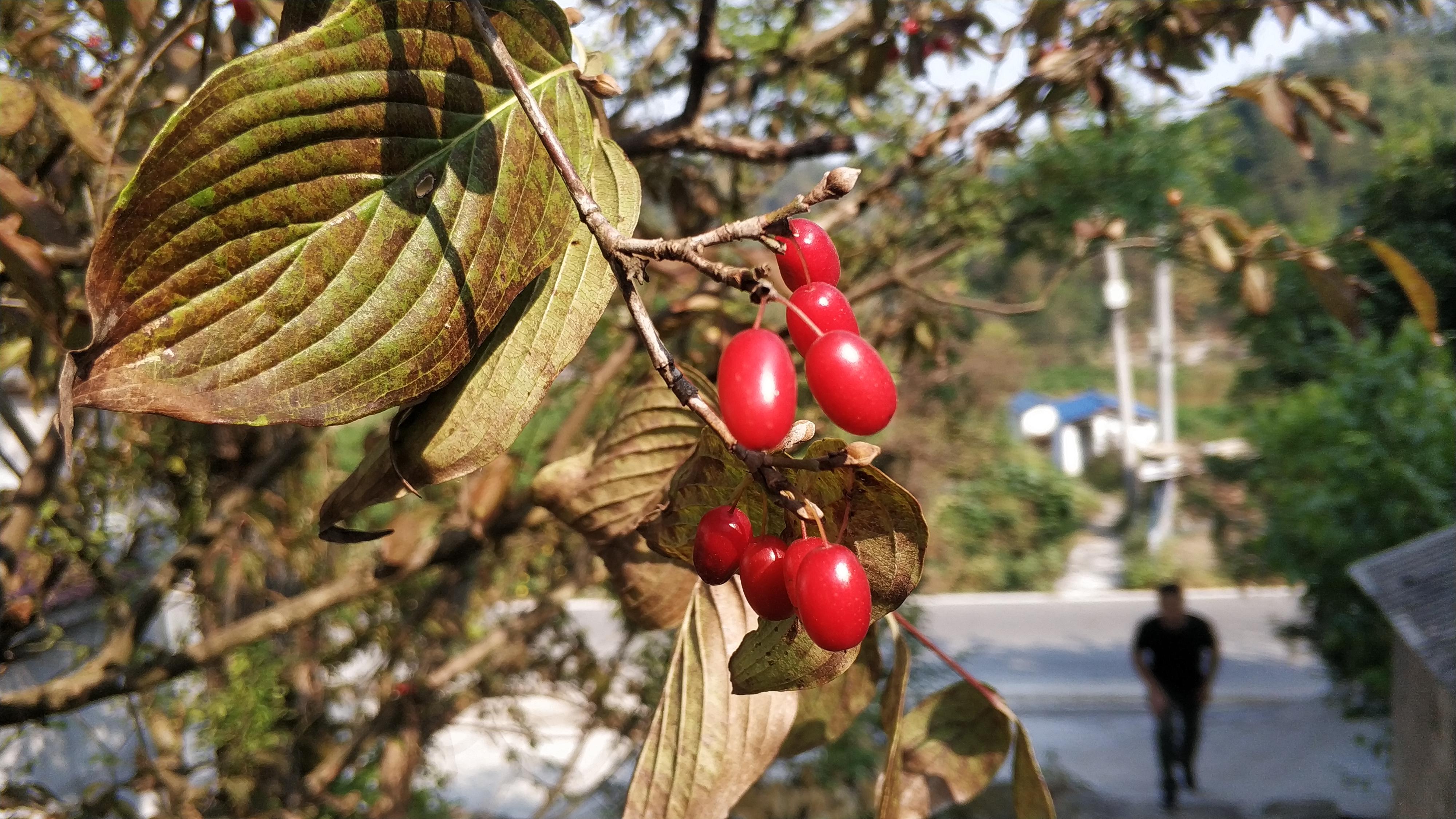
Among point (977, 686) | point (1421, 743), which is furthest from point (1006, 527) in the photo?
point (977, 686)

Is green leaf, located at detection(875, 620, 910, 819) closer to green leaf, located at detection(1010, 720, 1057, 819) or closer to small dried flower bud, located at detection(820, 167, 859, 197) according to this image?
green leaf, located at detection(1010, 720, 1057, 819)

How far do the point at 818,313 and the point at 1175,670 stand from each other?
13.4ft

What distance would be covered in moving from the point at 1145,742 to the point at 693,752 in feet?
17.8

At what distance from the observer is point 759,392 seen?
1.05 feet

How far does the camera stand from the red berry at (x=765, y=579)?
382 millimetres

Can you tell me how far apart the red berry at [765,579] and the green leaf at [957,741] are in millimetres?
320

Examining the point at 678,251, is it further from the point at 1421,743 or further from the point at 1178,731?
the point at 1178,731

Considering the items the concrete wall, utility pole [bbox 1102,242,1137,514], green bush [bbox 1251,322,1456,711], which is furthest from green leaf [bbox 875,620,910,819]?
utility pole [bbox 1102,242,1137,514]

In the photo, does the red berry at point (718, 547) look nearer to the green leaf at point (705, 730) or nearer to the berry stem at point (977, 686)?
the green leaf at point (705, 730)

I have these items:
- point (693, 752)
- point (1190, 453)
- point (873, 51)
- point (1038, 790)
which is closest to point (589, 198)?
point (693, 752)

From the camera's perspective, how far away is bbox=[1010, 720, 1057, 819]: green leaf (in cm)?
57

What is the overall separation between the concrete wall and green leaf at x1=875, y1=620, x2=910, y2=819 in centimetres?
142

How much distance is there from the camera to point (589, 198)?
0.38 metres

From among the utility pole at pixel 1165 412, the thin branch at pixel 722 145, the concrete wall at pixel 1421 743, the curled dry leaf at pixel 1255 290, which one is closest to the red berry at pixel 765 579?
the thin branch at pixel 722 145
